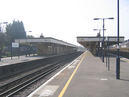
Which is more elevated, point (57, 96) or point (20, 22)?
point (20, 22)

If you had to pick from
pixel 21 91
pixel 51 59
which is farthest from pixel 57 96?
pixel 51 59

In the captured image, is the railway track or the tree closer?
the railway track

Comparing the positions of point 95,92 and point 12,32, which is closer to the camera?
point 95,92

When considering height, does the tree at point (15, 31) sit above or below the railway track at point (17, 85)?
above

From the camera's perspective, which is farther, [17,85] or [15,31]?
[15,31]

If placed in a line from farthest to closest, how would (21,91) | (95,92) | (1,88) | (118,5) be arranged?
(118,5) → (1,88) → (21,91) → (95,92)

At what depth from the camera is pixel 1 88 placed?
12.0m

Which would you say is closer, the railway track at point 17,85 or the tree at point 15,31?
the railway track at point 17,85

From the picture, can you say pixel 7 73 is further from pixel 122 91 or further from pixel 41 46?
pixel 41 46

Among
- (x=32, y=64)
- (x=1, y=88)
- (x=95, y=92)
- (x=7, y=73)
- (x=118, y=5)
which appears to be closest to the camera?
(x=95, y=92)

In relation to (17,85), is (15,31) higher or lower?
higher

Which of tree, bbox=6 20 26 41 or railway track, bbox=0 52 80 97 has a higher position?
tree, bbox=6 20 26 41

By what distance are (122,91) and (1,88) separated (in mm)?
7434

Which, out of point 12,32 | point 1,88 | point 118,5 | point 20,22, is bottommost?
point 1,88
